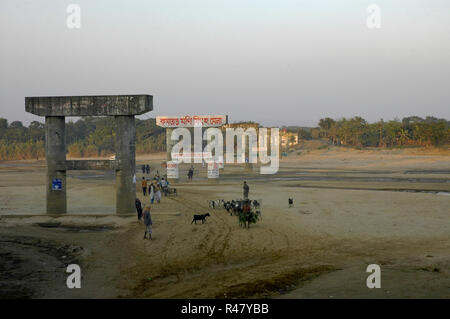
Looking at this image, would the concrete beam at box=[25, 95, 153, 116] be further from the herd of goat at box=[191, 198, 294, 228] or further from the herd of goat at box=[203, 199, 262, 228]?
the herd of goat at box=[203, 199, 262, 228]

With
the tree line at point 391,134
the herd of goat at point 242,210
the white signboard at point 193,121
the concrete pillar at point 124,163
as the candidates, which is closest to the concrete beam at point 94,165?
the concrete pillar at point 124,163

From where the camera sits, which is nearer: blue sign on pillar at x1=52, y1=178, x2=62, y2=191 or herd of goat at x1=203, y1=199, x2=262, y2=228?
herd of goat at x1=203, y1=199, x2=262, y2=228

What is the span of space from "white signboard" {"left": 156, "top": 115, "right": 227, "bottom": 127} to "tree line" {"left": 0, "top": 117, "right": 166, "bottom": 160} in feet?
226

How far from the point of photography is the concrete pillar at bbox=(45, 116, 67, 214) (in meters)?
24.9

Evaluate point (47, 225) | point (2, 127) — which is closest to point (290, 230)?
point (47, 225)

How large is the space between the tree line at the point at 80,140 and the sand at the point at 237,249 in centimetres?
8195

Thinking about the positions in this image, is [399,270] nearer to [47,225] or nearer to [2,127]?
[47,225]

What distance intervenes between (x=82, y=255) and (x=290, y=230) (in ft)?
30.3

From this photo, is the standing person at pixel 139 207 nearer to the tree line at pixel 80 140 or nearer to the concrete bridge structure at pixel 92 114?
the concrete bridge structure at pixel 92 114

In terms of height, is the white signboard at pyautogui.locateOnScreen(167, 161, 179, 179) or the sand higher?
the white signboard at pyautogui.locateOnScreen(167, 161, 179, 179)

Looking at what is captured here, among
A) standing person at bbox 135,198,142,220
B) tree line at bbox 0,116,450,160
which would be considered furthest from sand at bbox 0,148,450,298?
tree line at bbox 0,116,450,160

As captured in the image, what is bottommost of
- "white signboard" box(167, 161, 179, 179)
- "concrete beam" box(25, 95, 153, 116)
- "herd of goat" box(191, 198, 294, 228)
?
"herd of goat" box(191, 198, 294, 228)

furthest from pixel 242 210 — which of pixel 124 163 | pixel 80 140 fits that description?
pixel 80 140
